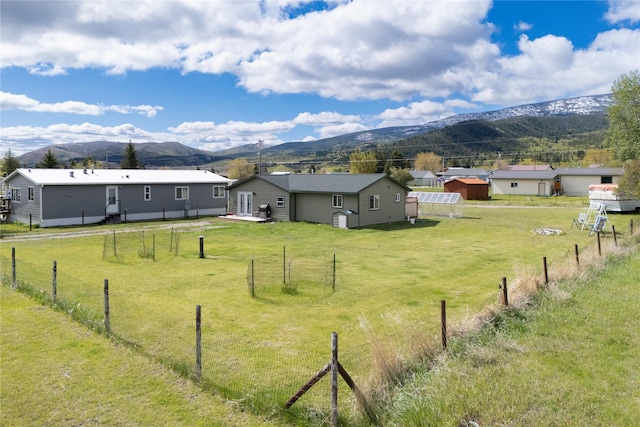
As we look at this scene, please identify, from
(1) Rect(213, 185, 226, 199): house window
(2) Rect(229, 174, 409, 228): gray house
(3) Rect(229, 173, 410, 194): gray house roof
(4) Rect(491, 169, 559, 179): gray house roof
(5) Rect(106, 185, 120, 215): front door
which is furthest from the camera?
(4) Rect(491, 169, 559, 179): gray house roof

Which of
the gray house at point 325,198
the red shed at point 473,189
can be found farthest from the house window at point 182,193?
the red shed at point 473,189

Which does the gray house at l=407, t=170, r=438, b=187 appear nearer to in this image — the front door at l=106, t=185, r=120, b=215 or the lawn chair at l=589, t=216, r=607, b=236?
the lawn chair at l=589, t=216, r=607, b=236

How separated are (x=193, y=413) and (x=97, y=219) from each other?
29178 millimetres

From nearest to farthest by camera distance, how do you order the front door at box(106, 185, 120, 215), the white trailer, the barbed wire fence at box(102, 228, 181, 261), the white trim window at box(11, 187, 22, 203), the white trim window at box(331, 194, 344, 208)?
the barbed wire fence at box(102, 228, 181, 261)
the white trim window at box(331, 194, 344, 208)
the white trim window at box(11, 187, 22, 203)
the front door at box(106, 185, 120, 215)
the white trailer

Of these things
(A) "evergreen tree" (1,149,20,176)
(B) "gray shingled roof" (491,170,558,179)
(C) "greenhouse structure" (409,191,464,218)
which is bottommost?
(C) "greenhouse structure" (409,191,464,218)

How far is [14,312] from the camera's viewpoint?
379 inches

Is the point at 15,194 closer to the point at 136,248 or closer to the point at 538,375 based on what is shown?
the point at 136,248

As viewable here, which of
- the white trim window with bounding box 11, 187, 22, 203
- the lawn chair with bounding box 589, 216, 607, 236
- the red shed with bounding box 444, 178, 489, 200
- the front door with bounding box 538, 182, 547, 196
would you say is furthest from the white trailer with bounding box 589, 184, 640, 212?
the white trim window with bounding box 11, 187, 22, 203

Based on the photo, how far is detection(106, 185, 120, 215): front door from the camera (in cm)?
3150

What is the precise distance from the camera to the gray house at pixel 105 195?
28609mm

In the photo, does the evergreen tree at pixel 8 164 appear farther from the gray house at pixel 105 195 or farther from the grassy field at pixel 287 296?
the grassy field at pixel 287 296

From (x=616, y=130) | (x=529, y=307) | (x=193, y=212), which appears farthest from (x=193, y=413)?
(x=616, y=130)

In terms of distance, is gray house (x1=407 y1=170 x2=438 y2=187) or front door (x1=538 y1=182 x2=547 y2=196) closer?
front door (x1=538 y1=182 x2=547 y2=196)

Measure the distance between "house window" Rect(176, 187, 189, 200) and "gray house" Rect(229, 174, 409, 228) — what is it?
4507 millimetres
